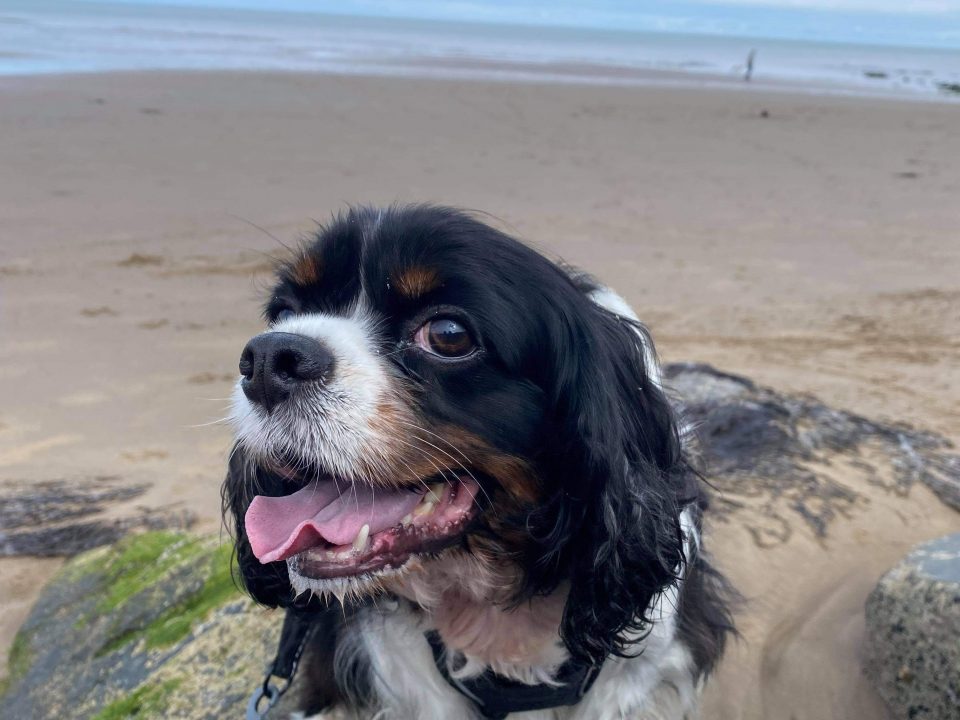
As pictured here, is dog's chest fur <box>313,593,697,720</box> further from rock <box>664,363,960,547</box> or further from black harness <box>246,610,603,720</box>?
rock <box>664,363,960,547</box>

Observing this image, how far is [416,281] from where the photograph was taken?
6.19 ft

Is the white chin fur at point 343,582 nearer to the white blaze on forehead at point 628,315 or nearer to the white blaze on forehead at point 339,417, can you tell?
the white blaze on forehead at point 339,417

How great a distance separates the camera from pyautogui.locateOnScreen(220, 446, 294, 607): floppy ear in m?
2.27

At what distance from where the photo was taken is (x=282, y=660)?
2.48m

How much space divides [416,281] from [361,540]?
57 centimetres

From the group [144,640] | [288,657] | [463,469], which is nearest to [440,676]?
[288,657]

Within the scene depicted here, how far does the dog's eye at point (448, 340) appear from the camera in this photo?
186 cm

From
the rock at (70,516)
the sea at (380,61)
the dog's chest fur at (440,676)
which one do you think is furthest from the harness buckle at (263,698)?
the sea at (380,61)

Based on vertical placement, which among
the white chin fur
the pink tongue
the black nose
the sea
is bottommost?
the sea

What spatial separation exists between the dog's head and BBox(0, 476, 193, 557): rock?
2209mm

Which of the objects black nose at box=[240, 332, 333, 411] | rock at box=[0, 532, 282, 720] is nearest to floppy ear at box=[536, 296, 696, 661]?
black nose at box=[240, 332, 333, 411]

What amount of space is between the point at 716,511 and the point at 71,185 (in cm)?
855

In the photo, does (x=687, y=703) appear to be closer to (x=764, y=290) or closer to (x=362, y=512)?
(x=362, y=512)

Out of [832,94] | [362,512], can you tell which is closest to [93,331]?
[362,512]
